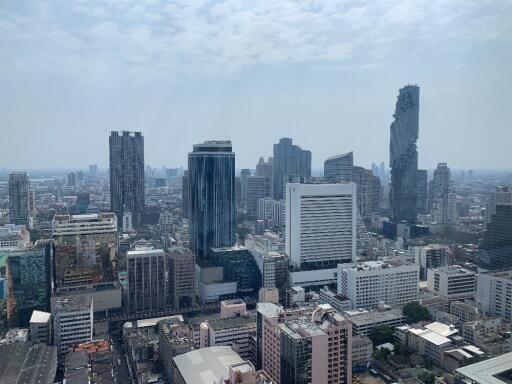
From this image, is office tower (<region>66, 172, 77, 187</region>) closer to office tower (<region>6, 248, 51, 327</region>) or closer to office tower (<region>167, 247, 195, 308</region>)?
office tower (<region>167, 247, 195, 308</region>)

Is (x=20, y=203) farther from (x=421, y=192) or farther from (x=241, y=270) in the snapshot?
(x=421, y=192)

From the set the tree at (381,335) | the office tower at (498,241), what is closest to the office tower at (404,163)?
the office tower at (498,241)

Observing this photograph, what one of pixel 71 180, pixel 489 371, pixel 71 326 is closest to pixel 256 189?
pixel 71 180

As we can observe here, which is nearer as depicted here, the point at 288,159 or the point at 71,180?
the point at 288,159

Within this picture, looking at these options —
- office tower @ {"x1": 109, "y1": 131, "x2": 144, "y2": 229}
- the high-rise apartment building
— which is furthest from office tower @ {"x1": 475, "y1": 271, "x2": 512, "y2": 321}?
office tower @ {"x1": 109, "y1": 131, "x2": 144, "y2": 229}

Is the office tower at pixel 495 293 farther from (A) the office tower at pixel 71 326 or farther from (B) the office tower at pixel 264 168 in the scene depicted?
(B) the office tower at pixel 264 168
